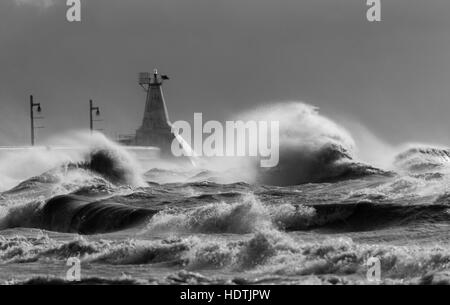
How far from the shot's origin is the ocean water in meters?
16.1

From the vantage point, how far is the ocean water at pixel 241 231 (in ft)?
52.9

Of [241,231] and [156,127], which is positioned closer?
[241,231]

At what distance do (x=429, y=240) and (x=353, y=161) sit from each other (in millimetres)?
22027

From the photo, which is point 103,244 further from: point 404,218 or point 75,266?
point 404,218

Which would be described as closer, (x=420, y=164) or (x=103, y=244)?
(x=103, y=244)

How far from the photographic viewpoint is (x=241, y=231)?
Answer: 22.7 meters

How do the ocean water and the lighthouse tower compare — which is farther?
the lighthouse tower

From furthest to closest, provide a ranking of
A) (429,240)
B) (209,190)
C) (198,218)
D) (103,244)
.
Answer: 1. (209,190)
2. (198,218)
3. (103,244)
4. (429,240)

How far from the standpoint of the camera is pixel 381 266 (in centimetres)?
1586

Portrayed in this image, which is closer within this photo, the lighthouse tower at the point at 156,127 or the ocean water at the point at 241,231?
the ocean water at the point at 241,231
